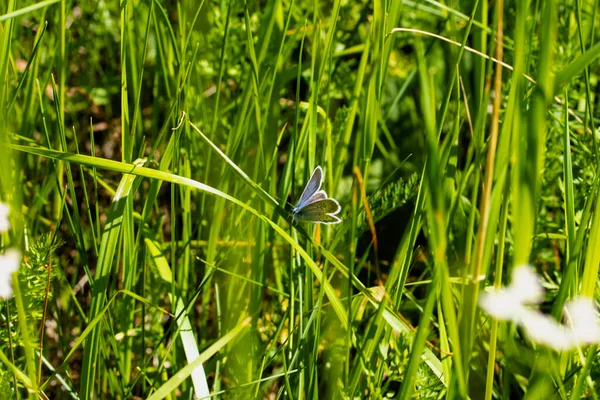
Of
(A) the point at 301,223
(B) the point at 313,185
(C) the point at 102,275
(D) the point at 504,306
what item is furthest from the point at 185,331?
(D) the point at 504,306

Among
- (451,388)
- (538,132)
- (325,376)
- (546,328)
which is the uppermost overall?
(538,132)

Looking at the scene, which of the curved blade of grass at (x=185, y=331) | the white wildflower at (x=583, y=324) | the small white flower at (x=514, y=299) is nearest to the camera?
the small white flower at (x=514, y=299)

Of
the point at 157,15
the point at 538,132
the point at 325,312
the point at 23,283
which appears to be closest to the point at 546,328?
the point at 538,132

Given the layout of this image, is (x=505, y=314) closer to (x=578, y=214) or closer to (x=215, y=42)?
(x=578, y=214)

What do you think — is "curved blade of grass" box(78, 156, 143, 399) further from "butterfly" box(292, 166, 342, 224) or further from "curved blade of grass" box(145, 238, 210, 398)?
"butterfly" box(292, 166, 342, 224)

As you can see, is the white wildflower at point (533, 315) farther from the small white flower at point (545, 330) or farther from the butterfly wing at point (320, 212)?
the butterfly wing at point (320, 212)

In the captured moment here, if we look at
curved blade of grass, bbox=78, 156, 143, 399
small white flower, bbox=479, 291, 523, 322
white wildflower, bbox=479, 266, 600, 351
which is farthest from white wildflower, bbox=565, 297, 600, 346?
curved blade of grass, bbox=78, 156, 143, 399

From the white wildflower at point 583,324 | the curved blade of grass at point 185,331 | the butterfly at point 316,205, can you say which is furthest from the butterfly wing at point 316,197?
the white wildflower at point 583,324
